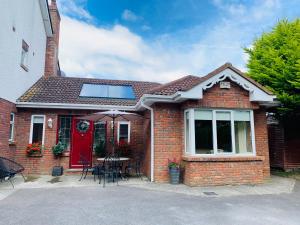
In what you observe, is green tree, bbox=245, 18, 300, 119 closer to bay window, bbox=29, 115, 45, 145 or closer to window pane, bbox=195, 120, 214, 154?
window pane, bbox=195, 120, 214, 154

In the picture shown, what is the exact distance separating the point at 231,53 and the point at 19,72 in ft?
41.8

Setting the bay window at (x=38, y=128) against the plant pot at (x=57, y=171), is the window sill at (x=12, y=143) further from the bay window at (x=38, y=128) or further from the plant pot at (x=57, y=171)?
the plant pot at (x=57, y=171)

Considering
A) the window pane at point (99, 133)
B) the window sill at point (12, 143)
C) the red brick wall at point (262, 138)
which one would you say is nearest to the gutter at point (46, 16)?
the window pane at point (99, 133)

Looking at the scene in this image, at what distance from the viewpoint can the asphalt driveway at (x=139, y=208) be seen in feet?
15.7

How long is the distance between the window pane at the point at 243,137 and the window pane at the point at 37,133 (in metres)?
8.50

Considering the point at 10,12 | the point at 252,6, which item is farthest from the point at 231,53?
the point at 10,12

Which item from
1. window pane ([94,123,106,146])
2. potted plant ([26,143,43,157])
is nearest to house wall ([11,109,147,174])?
potted plant ([26,143,43,157])

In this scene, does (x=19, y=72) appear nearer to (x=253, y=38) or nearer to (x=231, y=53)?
(x=253, y=38)

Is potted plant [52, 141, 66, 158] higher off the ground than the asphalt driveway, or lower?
higher

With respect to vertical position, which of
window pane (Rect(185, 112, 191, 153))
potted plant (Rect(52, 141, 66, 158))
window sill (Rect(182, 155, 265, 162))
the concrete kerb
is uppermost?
window pane (Rect(185, 112, 191, 153))

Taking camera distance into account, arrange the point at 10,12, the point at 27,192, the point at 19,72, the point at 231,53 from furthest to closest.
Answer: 1. the point at 231,53
2. the point at 19,72
3. the point at 10,12
4. the point at 27,192

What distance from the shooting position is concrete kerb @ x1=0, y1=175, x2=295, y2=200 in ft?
23.9

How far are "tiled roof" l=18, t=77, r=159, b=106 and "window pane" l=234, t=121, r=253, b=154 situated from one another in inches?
203

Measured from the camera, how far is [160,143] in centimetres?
896
